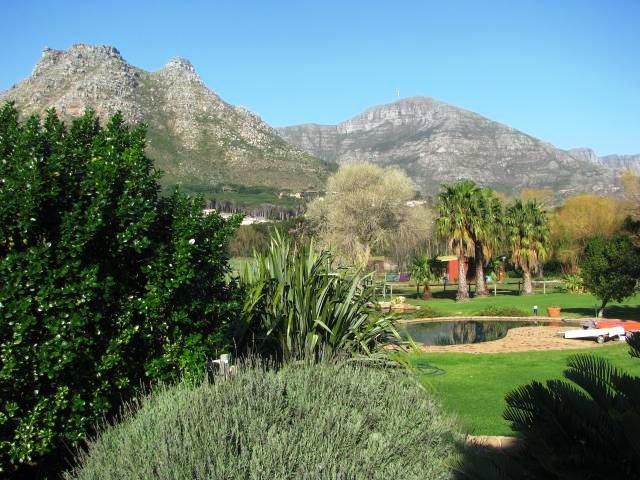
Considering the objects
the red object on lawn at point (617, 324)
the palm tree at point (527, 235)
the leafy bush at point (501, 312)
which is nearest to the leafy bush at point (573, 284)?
the palm tree at point (527, 235)

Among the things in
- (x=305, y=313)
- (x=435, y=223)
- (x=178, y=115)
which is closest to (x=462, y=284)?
(x=435, y=223)

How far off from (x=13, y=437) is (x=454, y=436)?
12.5ft

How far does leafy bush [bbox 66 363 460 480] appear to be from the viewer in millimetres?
4090

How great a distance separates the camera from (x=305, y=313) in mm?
7980

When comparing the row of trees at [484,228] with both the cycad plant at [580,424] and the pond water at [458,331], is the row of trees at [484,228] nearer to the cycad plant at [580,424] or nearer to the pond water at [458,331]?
the pond water at [458,331]

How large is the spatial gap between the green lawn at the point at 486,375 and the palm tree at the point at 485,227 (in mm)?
22395

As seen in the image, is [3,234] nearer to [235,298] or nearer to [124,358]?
[124,358]

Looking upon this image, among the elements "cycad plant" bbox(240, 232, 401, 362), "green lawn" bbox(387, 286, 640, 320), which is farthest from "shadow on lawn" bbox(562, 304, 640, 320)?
"cycad plant" bbox(240, 232, 401, 362)

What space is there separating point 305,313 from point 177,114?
15514cm

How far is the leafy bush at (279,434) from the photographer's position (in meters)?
4.09

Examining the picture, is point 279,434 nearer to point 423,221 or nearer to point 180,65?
point 423,221

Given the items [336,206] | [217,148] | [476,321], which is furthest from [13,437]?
[217,148]

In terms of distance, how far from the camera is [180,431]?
4.48m

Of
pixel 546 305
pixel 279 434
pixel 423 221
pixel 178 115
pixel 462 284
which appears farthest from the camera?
pixel 178 115
